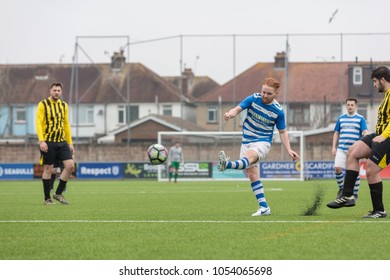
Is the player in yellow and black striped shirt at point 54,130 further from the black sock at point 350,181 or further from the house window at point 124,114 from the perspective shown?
the house window at point 124,114

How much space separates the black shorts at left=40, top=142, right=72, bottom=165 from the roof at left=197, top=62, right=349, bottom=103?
24.7 metres

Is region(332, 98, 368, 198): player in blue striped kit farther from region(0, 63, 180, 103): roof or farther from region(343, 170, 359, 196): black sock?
region(0, 63, 180, 103): roof

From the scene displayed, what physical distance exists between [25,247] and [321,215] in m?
5.12

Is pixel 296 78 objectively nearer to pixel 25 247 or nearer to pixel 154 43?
pixel 154 43

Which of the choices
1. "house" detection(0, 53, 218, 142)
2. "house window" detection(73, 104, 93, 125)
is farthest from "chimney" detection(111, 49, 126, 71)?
"house window" detection(73, 104, 93, 125)

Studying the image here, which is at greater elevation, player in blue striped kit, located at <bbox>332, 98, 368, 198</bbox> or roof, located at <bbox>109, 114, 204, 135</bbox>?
roof, located at <bbox>109, 114, 204, 135</bbox>

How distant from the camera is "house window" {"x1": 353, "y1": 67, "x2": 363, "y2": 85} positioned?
40703 millimetres

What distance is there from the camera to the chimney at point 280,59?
42000 mm

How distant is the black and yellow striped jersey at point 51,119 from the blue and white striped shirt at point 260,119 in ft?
16.2

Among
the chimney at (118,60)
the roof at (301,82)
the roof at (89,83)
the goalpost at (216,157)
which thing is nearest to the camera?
the goalpost at (216,157)

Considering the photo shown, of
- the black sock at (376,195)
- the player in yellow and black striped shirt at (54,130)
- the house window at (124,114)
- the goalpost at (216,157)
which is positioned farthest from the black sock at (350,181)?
the house window at (124,114)

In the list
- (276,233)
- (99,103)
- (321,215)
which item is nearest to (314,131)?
(99,103)

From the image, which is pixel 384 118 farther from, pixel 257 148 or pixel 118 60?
pixel 118 60

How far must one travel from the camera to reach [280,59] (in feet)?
141
